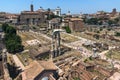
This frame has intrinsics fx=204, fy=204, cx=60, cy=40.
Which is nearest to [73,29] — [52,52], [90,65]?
[52,52]

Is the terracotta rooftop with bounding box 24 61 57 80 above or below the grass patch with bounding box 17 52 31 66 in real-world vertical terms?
above

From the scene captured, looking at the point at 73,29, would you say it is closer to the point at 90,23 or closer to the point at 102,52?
the point at 90,23

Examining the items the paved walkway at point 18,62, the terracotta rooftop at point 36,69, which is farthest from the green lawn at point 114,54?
the paved walkway at point 18,62

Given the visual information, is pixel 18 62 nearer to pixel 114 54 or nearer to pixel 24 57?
pixel 24 57

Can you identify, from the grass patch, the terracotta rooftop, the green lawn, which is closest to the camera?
the terracotta rooftop

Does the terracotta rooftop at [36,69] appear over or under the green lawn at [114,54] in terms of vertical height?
over

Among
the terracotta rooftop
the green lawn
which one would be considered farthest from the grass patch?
the green lawn

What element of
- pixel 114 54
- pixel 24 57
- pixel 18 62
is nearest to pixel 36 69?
pixel 18 62

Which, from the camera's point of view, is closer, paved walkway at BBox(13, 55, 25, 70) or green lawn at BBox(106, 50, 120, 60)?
paved walkway at BBox(13, 55, 25, 70)

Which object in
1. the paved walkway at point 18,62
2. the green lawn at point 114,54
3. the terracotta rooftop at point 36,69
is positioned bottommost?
the paved walkway at point 18,62

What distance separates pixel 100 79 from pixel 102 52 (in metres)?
19.3

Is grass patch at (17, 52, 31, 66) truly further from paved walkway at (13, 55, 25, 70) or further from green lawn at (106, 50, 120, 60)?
green lawn at (106, 50, 120, 60)

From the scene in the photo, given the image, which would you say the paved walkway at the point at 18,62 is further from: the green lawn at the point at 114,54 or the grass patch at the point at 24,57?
the green lawn at the point at 114,54

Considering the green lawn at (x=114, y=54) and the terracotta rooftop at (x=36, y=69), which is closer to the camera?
the terracotta rooftop at (x=36, y=69)
